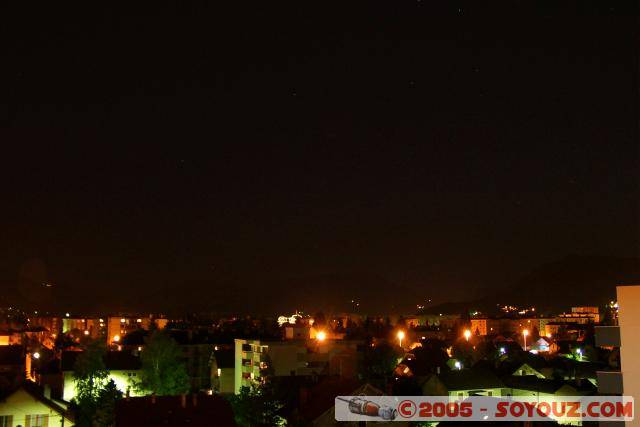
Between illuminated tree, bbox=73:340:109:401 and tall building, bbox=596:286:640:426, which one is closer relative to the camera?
tall building, bbox=596:286:640:426

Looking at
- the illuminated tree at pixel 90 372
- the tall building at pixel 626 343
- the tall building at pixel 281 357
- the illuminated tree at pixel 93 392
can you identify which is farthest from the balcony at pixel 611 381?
the tall building at pixel 281 357

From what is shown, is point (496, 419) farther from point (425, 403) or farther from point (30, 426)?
point (30, 426)

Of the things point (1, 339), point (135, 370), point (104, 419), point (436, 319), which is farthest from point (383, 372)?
point (436, 319)

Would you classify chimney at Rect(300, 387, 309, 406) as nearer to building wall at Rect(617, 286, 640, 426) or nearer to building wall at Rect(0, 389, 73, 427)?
building wall at Rect(0, 389, 73, 427)

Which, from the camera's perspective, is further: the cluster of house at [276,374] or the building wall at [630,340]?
the cluster of house at [276,374]

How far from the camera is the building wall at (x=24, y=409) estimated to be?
70.1ft

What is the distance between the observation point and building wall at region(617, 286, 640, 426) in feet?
18.9

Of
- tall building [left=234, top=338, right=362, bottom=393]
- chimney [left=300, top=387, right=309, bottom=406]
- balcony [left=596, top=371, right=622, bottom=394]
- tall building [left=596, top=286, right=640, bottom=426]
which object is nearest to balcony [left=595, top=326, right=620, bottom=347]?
tall building [left=596, top=286, right=640, bottom=426]

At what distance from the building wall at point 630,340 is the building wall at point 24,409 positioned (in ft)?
68.5

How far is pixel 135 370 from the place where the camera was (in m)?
35.5

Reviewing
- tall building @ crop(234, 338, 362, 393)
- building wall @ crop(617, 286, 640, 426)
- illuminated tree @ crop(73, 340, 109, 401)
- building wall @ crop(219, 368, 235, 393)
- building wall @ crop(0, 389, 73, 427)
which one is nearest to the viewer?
building wall @ crop(617, 286, 640, 426)

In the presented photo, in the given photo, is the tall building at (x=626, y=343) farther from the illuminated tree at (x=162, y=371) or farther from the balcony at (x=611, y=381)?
the illuminated tree at (x=162, y=371)

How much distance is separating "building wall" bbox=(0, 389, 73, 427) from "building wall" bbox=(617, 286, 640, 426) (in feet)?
68.5

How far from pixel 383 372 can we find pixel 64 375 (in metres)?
17.7
